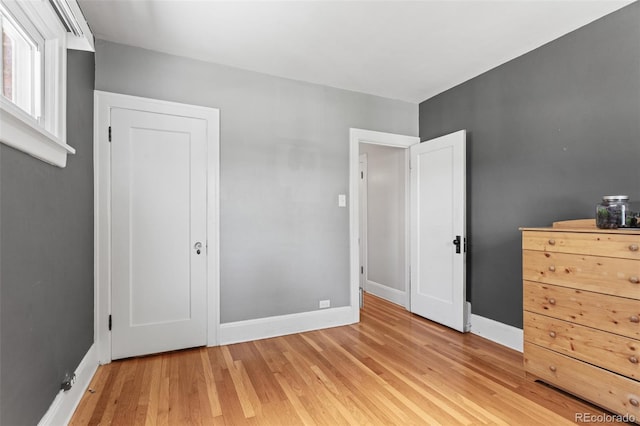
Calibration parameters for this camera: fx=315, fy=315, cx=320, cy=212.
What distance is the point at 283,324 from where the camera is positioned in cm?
313

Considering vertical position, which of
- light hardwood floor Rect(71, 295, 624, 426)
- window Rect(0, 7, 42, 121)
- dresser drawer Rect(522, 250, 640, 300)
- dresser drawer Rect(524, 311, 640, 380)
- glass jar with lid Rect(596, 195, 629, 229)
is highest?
window Rect(0, 7, 42, 121)

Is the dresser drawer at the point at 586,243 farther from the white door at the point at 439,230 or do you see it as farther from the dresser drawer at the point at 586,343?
the white door at the point at 439,230

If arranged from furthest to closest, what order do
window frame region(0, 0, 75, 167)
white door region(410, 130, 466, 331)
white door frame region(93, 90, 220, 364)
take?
white door region(410, 130, 466, 331) → white door frame region(93, 90, 220, 364) → window frame region(0, 0, 75, 167)

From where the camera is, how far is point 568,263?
6.68ft

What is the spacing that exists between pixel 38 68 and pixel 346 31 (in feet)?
6.42

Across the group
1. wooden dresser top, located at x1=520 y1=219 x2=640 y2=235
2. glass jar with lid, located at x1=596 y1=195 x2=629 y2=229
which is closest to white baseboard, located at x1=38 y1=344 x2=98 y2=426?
wooden dresser top, located at x1=520 y1=219 x2=640 y2=235

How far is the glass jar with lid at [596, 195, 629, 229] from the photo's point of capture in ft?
6.14

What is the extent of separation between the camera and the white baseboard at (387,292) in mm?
4105

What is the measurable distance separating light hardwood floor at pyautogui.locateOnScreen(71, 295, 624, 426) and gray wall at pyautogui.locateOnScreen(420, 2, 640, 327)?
80 cm

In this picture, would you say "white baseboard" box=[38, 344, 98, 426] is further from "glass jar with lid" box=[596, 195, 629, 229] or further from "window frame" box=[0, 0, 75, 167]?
"glass jar with lid" box=[596, 195, 629, 229]

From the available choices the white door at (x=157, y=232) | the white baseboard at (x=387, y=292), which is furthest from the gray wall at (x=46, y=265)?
the white baseboard at (x=387, y=292)

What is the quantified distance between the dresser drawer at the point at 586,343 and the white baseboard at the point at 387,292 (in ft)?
6.16

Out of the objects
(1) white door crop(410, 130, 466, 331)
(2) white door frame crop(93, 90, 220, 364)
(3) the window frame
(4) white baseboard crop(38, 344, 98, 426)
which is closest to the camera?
(3) the window frame
